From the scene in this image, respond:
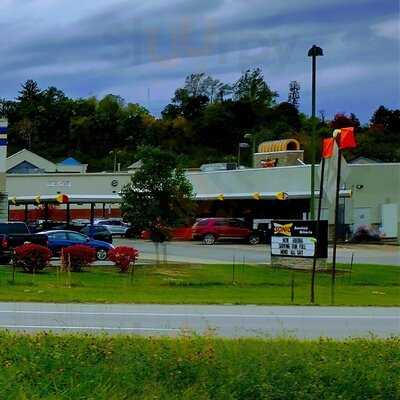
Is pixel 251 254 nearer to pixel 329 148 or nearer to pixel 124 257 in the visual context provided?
pixel 124 257

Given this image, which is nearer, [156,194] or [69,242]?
[156,194]

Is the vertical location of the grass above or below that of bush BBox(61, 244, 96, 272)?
above

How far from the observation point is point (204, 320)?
15.2m

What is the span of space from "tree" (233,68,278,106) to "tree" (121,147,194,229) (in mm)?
105320

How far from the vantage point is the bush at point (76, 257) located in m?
28.0

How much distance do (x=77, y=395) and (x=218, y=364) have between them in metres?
1.34

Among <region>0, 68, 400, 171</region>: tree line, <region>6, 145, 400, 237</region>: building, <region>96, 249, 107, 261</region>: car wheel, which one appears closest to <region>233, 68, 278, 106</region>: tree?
<region>0, 68, 400, 171</region>: tree line

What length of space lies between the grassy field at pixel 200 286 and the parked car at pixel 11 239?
2.35m

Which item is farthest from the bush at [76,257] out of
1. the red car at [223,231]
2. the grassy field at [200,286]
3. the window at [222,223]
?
the window at [222,223]

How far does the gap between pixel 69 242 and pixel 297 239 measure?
439 inches

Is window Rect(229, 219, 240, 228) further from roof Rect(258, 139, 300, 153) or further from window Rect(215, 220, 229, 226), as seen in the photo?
→ roof Rect(258, 139, 300, 153)

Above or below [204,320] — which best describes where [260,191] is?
above

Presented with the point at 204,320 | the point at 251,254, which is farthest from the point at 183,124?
the point at 204,320

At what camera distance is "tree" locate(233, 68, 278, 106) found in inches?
5404
